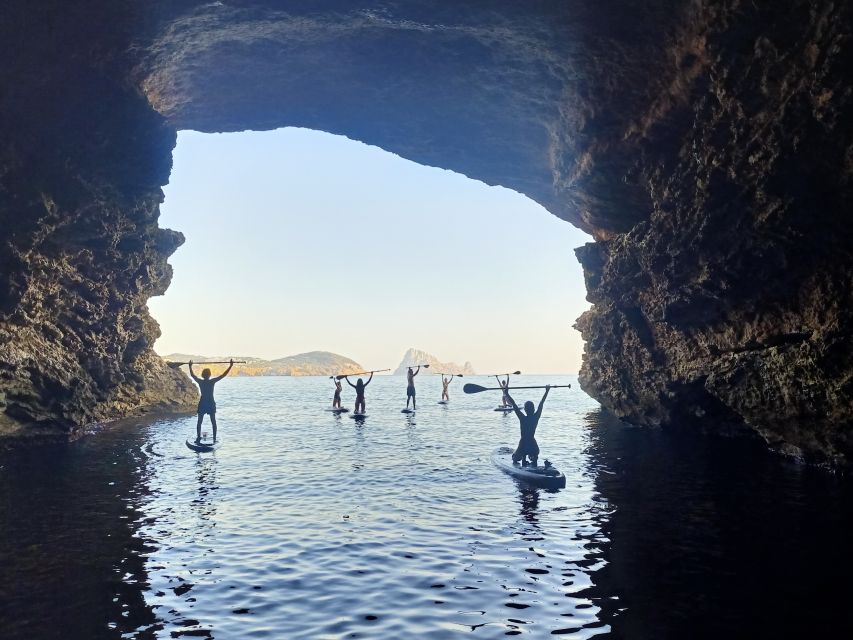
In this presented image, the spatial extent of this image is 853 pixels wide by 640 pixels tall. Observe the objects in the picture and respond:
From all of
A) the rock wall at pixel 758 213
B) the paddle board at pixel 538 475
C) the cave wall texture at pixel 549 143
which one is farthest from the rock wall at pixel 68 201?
the rock wall at pixel 758 213

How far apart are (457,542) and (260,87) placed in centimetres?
2614

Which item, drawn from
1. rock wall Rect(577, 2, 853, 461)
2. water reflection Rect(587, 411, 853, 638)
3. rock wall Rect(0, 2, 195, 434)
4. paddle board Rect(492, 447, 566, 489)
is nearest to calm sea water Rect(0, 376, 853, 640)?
water reflection Rect(587, 411, 853, 638)

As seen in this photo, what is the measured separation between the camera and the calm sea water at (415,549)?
29.2 feet

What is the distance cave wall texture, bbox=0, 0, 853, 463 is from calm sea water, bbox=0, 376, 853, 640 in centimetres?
532

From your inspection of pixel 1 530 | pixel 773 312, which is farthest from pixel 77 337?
pixel 773 312

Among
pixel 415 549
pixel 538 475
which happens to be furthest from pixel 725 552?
pixel 538 475

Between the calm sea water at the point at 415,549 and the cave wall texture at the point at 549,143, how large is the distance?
5320 mm

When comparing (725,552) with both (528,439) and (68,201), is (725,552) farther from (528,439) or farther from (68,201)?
(68,201)

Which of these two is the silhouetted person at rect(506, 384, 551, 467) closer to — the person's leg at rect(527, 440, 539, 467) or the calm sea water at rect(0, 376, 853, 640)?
the person's leg at rect(527, 440, 539, 467)

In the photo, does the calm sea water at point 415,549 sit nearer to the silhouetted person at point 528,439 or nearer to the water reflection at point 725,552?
the water reflection at point 725,552

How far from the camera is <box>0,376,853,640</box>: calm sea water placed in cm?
890

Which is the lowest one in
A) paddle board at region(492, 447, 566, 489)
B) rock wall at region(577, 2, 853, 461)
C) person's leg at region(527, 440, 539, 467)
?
paddle board at region(492, 447, 566, 489)

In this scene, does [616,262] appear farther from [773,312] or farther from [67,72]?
[67,72]

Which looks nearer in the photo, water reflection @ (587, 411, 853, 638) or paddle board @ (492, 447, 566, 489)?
water reflection @ (587, 411, 853, 638)
